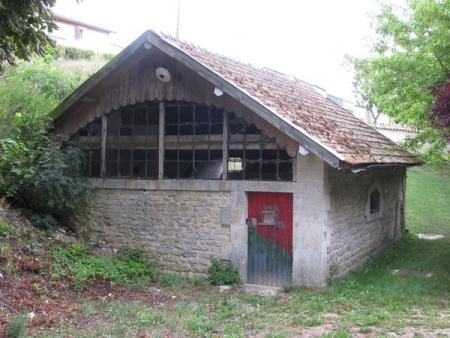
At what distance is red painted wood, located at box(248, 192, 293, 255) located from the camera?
9.82 meters

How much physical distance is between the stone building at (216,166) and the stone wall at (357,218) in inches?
1.7

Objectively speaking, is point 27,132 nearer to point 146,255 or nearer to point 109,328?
point 146,255

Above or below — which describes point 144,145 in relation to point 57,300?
above

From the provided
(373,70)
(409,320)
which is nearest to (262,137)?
(409,320)

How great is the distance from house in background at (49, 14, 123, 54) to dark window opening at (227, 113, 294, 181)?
26.8 m

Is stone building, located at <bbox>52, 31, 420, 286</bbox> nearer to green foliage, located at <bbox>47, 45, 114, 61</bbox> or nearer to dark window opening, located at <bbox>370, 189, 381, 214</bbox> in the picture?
dark window opening, located at <bbox>370, 189, 381, 214</bbox>

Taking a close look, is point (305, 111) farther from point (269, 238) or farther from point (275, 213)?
point (269, 238)

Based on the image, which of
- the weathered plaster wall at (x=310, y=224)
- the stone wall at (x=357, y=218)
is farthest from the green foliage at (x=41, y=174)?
the stone wall at (x=357, y=218)

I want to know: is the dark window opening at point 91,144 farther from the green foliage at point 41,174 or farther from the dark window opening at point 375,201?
the dark window opening at point 375,201

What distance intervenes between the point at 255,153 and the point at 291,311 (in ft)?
11.9

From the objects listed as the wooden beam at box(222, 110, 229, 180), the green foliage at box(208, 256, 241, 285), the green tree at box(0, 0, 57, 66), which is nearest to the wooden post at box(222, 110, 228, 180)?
the wooden beam at box(222, 110, 229, 180)

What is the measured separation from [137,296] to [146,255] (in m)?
1.97

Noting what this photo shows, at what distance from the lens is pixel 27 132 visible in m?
11.3

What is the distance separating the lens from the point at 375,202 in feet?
43.3
